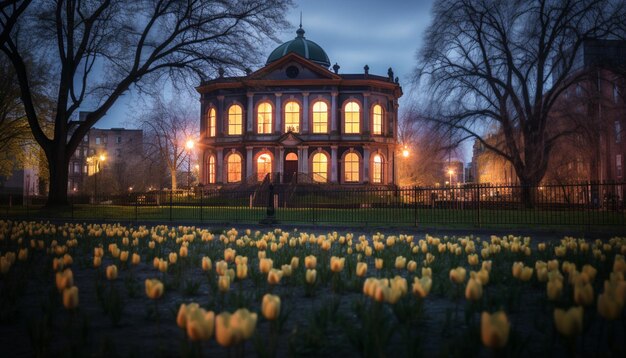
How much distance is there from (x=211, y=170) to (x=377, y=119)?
17316 millimetres

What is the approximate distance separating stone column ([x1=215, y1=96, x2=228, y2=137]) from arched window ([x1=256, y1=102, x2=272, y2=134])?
→ 3547 mm

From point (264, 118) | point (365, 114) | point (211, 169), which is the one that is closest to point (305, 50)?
point (264, 118)

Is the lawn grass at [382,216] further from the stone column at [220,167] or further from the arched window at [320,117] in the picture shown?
the arched window at [320,117]

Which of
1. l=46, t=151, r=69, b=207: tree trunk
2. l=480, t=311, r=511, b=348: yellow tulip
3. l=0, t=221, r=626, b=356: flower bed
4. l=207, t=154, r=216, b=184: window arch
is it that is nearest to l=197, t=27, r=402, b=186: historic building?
l=207, t=154, r=216, b=184: window arch

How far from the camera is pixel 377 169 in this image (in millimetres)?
44469

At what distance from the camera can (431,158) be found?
29703 millimetres

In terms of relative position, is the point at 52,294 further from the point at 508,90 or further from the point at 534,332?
the point at 508,90

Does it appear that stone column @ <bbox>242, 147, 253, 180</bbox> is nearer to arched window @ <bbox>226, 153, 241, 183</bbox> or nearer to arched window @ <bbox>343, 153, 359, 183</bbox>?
arched window @ <bbox>226, 153, 241, 183</bbox>

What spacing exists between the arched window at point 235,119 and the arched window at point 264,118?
1952 mm

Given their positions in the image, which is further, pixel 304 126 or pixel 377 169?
pixel 377 169

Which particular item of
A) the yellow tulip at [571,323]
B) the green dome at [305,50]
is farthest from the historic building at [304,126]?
the yellow tulip at [571,323]

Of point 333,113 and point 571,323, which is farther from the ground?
point 333,113

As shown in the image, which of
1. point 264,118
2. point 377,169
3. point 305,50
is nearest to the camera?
point 264,118

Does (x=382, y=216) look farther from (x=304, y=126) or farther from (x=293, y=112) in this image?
(x=293, y=112)
